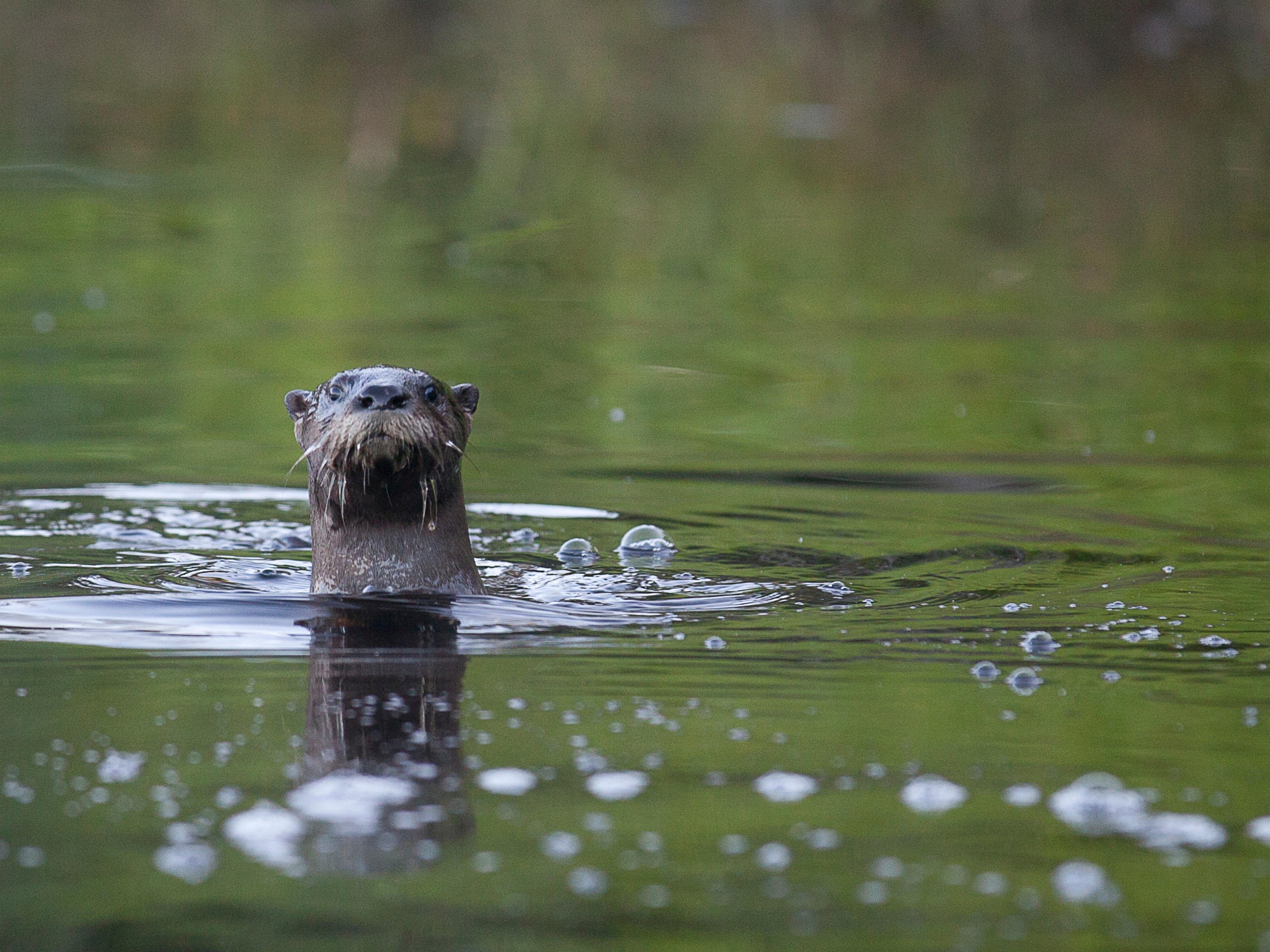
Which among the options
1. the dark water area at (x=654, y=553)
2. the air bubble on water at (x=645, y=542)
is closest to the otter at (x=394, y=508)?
the dark water area at (x=654, y=553)

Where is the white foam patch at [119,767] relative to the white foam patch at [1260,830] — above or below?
below

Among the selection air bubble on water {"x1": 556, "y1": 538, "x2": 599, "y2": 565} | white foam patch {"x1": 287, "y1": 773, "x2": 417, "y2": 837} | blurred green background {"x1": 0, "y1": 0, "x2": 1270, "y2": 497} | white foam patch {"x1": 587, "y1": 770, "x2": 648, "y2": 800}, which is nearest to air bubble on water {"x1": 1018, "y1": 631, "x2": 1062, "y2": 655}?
white foam patch {"x1": 587, "y1": 770, "x2": 648, "y2": 800}

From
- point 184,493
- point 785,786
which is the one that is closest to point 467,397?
point 184,493

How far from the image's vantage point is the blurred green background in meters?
7.99

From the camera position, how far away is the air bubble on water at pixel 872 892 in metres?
2.83

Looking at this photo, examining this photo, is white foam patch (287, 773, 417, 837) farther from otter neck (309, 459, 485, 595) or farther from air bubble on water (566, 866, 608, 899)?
otter neck (309, 459, 485, 595)

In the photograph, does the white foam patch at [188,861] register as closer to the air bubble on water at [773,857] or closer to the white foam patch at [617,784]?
the white foam patch at [617,784]

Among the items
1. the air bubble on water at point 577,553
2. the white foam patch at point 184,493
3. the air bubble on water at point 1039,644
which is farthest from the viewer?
the white foam patch at point 184,493

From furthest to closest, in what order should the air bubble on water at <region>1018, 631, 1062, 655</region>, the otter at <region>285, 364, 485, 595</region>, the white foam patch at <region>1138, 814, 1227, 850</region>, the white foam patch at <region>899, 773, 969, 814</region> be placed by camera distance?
the otter at <region>285, 364, 485, 595</region>, the air bubble on water at <region>1018, 631, 1062, 655</region>, the white foam patch at <region>899, 773, 969, 814</region>, the white foam patch at <region>1138, 814, 1227, 850</region>

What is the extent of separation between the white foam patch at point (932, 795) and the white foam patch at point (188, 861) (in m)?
1.10

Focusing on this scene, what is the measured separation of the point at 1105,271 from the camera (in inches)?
459

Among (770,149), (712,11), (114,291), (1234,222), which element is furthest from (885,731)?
(712,11)

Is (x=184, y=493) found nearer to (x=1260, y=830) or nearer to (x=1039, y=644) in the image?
(x=1039, y=644)

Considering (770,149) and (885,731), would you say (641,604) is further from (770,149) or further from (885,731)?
(770,149)
